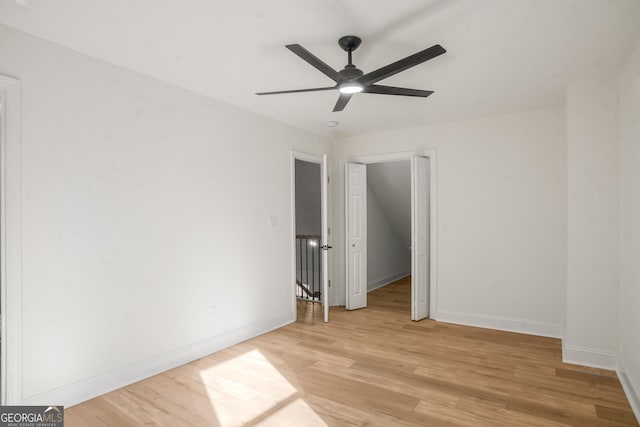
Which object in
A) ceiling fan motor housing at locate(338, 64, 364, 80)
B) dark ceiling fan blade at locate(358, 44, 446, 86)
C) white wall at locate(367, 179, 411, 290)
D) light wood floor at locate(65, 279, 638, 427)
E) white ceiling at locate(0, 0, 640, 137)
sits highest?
white ceiling at locate(0, 0, 640, 137)

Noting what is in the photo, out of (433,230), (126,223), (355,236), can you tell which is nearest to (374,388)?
(126,223)

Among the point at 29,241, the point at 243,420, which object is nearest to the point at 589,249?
the point at 243,420

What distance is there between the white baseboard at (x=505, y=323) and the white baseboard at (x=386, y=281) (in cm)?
190

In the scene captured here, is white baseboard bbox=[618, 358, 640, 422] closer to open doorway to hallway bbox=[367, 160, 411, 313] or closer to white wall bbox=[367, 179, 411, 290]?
open doorway to hallway bbox=[367, 160, 411, 313]

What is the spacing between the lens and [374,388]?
115 inches

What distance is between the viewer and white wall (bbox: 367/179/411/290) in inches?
266

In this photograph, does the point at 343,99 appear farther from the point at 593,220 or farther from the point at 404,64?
the point at 593,220

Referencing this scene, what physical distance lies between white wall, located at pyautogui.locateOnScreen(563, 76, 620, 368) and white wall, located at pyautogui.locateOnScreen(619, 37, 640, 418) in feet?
0.32

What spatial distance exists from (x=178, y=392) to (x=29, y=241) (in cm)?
155

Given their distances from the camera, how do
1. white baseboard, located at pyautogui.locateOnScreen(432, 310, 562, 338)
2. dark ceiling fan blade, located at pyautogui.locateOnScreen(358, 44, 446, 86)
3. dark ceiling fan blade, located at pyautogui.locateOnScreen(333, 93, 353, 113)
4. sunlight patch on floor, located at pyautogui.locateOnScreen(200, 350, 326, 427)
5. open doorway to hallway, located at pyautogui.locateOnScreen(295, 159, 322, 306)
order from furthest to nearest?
1. open doorway to hallway, located at pyautogui.locateOnScreen(295, 159, 322, 306)
2. white baseboard, located at pyautogui.locateOnScreen(432, 310, 562, 338)
3. dark ceiling fan blade, located at pyautogui.locateOnScreen(333, 93, 353, 113)
4. sunlight patch on floor, located at pyautogui.locateOnScreen(200, 350, 326, 427)
5. dark ceiling fan blade, located at pyautogui.locateOnScreen(358, 44, 446, 86)

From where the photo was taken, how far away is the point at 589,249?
→ 3.28 meters

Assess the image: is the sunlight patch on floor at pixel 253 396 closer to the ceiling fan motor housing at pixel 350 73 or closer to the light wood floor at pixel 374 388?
the light wood floor at pixel 374 388

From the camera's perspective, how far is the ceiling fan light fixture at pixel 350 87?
100 inches

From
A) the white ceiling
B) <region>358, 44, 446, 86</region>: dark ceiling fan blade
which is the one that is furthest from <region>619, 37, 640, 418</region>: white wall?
<region>358, 44, 446, 86</region>: dark ceiling fan blade
